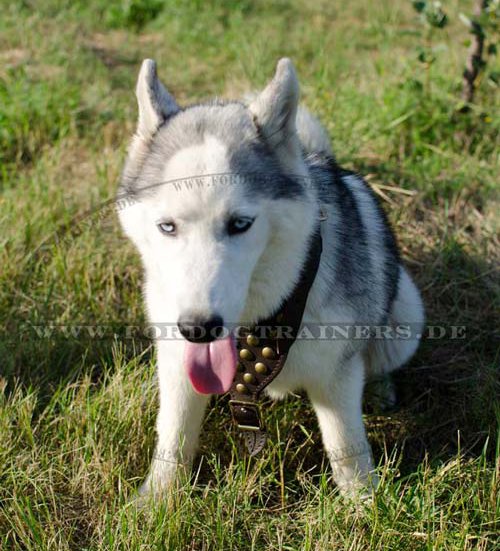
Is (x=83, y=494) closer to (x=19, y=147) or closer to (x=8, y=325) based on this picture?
(x=8, y=325)

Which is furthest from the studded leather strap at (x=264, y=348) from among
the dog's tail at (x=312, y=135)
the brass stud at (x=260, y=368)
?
the dog's tail at (x=312, y=135)

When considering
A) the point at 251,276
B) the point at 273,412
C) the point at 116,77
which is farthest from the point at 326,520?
the point at 116,77

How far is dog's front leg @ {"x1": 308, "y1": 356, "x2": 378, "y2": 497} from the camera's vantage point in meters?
2.63

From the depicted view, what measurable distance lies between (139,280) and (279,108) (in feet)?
5.43

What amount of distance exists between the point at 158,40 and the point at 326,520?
14.7 ft

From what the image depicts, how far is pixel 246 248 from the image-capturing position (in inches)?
82.4

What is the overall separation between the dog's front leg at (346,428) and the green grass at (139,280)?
91mm

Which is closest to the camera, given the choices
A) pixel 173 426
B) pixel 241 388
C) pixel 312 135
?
pixel 241 388

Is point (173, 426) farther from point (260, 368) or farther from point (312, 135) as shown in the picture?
point (312, 135)

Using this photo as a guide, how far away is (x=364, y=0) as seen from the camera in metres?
6.49

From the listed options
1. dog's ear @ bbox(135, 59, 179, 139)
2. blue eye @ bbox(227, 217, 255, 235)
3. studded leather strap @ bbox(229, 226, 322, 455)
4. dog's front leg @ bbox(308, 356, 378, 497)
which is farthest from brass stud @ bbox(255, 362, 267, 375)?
dog's ear @ bbox(135, 59, 179, 139)

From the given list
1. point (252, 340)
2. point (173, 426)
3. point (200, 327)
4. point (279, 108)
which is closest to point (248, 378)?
point (252, 340)

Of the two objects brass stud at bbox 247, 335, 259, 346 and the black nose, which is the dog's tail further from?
the black nose

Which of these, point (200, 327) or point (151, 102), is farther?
point (151, 102)
